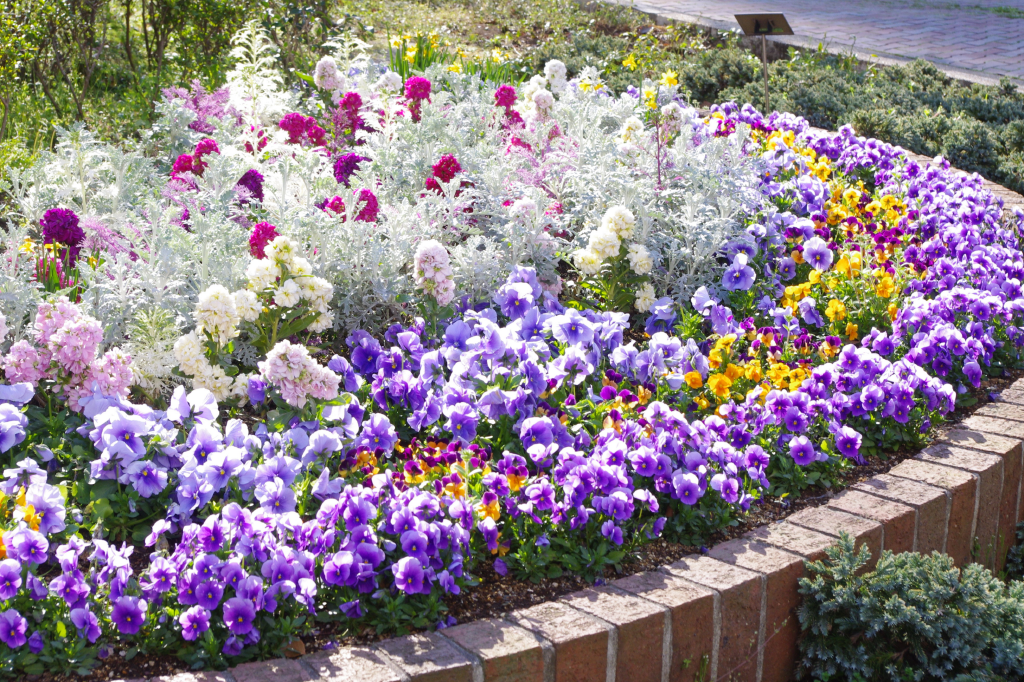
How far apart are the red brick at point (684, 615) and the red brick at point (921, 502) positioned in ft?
2.44

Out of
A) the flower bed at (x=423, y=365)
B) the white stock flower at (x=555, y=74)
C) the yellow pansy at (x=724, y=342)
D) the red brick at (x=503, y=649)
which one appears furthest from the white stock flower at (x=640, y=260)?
the white stock flower at (x=555, y=74)

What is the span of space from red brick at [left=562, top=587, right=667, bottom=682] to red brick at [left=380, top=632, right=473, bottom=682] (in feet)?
1.05

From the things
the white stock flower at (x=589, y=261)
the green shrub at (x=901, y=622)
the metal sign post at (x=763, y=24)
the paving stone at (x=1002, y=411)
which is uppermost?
the metal sign post at (x=763, y=24)

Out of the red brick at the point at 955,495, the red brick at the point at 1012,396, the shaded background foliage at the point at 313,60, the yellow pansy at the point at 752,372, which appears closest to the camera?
the red brick at the point at 955,495

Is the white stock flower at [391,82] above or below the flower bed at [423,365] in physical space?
above

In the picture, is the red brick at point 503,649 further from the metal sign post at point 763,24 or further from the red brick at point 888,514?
the metal sign post at point 763,24

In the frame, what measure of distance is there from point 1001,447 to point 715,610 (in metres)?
1.28

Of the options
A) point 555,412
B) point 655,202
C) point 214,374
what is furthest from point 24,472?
point 655,202

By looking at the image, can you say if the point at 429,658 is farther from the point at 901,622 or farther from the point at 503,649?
the point at 901,622

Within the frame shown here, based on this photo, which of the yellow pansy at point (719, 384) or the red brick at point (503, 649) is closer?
the red brick at point (503, 649)

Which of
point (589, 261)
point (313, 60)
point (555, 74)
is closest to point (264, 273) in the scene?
point (589, 261)

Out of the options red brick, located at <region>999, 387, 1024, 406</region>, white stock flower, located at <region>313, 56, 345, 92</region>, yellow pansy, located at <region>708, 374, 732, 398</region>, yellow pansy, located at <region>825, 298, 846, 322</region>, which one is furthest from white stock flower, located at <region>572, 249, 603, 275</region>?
white stock flower, located at <region>313, 56, 345, 92</region>

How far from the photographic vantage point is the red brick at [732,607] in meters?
2.18

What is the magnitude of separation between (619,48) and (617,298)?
6.30m
